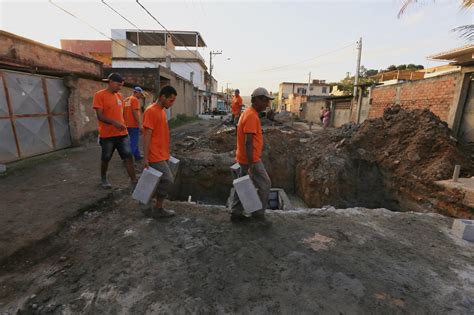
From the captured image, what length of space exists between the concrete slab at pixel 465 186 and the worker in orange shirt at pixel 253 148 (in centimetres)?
447

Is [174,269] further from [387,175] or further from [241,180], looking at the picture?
[387,175]

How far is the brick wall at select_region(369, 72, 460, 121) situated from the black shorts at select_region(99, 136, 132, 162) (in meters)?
9.40

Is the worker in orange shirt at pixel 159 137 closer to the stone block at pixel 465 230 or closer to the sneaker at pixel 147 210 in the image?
the sneaker at pixel 147 210

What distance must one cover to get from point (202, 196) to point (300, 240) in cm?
561

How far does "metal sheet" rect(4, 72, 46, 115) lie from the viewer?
20.2 ft

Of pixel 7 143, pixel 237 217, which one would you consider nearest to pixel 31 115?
pixel 7 143

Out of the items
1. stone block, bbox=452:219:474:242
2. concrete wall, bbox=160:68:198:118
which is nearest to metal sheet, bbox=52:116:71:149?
stone block, bbox=452:219:474:242

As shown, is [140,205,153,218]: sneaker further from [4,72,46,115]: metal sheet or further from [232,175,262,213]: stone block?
[4,72,46,115]: metal sheet

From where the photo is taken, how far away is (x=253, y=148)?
10.5ft

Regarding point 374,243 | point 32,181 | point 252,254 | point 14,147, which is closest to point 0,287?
point 252,254

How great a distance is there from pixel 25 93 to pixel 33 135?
109 cm

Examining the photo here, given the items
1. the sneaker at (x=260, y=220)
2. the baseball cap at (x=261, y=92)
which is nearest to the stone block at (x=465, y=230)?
the sneaker at (x=260, y=220)

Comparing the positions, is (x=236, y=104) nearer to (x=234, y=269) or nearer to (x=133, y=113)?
(x=133, y=113)

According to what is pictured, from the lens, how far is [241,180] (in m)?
3.12
